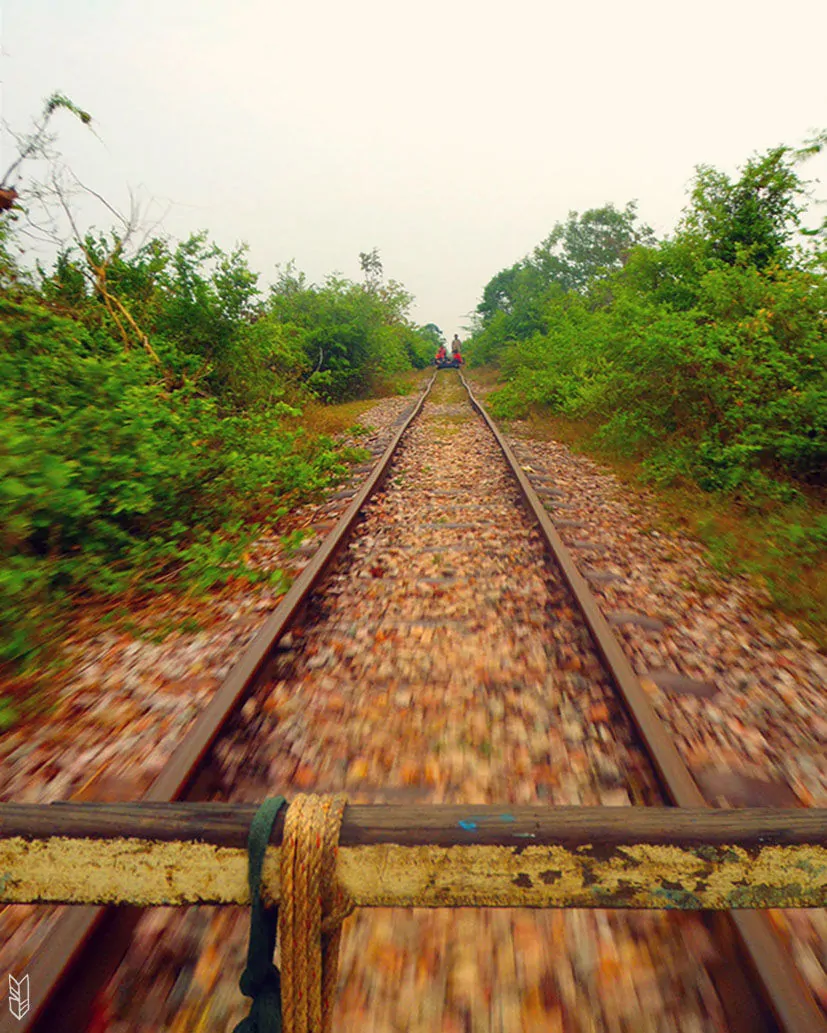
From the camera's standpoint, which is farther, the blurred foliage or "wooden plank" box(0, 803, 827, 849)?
the blurred foliage

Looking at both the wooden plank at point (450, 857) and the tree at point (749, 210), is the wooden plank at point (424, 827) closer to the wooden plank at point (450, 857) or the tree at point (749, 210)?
the wooden plank at point (450, 857)

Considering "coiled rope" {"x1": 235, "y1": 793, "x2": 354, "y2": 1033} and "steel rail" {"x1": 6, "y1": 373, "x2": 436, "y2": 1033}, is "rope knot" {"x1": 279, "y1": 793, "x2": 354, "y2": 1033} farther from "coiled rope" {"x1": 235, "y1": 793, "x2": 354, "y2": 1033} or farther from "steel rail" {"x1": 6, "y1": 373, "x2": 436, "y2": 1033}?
"steel rail" {"x1": 6, "y1": 373, "x2": 436, "y2": 1033}

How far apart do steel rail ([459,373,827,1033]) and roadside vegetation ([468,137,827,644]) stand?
4.67 ft

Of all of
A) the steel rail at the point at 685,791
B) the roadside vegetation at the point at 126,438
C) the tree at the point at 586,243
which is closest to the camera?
the steel rail at the point at 685,791

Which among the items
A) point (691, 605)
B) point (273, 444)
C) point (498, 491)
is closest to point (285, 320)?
point (273, 444)

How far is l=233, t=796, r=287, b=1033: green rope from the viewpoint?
0.79 meters

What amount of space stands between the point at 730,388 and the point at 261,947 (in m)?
6.80

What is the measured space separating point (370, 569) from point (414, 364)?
2934cm

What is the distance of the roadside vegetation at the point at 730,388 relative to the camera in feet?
14.1

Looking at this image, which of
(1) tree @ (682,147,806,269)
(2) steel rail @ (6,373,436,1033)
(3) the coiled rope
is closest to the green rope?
(3) the coiled rope

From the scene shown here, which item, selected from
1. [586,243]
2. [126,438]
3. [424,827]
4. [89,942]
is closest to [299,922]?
[424,827]

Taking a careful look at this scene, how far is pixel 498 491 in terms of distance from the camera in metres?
5.80

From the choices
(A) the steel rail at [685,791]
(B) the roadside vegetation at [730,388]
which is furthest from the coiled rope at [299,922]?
(B) the roadside vegetation at [730,388]

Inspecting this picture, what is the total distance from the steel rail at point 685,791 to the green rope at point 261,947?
122 centimetres
